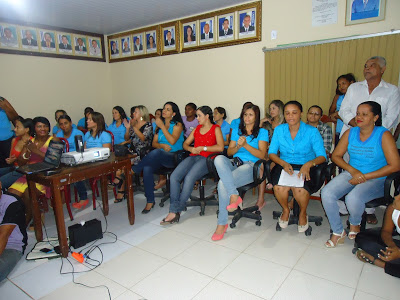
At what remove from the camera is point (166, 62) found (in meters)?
5.37

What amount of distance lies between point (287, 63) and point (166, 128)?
1.97 metres

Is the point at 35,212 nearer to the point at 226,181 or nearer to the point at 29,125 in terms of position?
the point at 29,125

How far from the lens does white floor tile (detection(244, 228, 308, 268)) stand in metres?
2.31

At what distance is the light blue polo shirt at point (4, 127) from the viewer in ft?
12.0

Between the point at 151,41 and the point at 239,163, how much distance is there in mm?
3626

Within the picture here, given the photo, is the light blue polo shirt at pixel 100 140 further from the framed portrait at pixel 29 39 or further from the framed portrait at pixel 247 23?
the framed portrait at pixel 29 39

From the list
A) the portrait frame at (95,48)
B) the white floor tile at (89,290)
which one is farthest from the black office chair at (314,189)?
the portrait frame at (95,48)

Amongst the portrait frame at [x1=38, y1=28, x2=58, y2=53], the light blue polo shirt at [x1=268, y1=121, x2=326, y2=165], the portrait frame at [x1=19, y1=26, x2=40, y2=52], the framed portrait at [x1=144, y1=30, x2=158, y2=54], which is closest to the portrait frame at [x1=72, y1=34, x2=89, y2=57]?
the portrait frame at [x1=38, y1=28, x2=58, y2=53]

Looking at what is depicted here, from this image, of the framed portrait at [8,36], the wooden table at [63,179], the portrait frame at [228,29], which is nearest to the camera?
the wooden table at [63,179]

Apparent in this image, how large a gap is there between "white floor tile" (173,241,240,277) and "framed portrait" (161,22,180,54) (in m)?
3.80

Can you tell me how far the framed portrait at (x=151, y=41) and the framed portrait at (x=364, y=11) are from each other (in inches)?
130

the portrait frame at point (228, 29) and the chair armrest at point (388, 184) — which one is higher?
the portrait frame at point (228, 29)

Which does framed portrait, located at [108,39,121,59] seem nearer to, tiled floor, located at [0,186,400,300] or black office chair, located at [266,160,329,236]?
tiled floor, located at [0,186,400,300]

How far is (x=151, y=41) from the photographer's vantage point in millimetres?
5418
